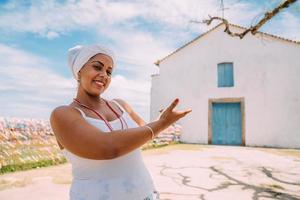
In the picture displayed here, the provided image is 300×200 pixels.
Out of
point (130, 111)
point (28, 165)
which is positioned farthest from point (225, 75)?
point (130, 111)

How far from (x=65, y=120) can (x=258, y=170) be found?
5.76 m

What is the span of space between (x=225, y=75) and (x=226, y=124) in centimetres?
251

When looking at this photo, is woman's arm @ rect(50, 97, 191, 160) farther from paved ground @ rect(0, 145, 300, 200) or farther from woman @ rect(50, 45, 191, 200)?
paved ground @ rect(0, 145, 300, 200)

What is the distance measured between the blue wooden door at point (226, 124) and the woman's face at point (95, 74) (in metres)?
13.1

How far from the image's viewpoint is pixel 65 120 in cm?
127

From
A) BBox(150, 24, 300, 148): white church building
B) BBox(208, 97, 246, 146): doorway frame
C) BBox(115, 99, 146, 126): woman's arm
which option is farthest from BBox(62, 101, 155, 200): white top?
BBox(208, 97, 246, 146): doorway frame

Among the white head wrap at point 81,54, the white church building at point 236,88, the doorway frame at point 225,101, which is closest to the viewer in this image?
the white head wrap at point 81,54

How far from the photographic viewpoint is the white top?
137cm

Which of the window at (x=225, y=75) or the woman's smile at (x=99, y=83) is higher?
the window at (x=225, y=75)

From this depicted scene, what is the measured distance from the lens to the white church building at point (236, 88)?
512 inches

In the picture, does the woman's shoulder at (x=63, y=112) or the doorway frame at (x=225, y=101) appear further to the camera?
the doorway frame at (x=225, y=101)

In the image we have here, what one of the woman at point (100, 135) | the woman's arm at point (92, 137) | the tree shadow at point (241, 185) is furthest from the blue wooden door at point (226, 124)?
the woman's arm at point (92, 137)

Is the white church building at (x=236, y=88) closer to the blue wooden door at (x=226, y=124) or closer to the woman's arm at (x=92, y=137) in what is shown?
the blue wooden door at (x=226, y=124)

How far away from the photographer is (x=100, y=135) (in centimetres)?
116
